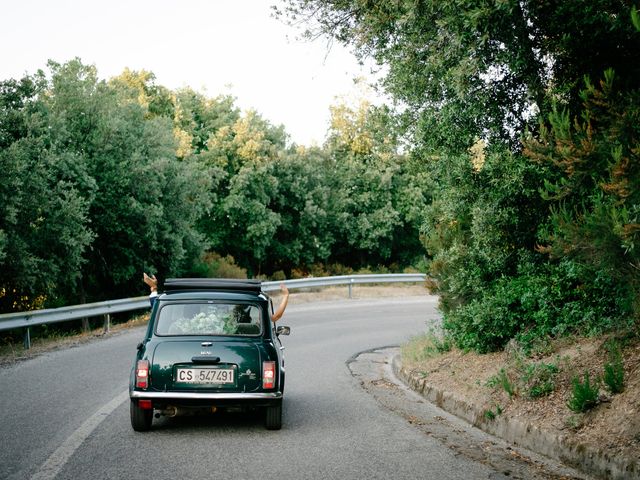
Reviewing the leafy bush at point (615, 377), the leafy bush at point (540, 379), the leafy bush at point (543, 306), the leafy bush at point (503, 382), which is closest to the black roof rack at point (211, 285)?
the leafy bush at point (503, 382)

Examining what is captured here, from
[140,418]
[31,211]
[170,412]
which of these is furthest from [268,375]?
[31,211]

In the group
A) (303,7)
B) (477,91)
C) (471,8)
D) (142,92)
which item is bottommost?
(477,91)

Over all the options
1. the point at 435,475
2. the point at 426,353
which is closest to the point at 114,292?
Result: the point at 426,353

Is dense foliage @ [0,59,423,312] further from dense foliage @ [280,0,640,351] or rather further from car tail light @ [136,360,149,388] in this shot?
car tail light @ [136,360,149,388]

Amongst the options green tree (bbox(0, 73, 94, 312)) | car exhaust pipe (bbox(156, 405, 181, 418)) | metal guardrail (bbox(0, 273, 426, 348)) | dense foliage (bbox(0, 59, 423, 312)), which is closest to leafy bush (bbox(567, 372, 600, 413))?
car exhaust pipe (bbox(156, 405, 181, 418))

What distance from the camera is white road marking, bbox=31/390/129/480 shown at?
5.94m

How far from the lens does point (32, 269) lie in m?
19.7

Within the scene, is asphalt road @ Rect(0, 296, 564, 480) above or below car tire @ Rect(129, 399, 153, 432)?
below

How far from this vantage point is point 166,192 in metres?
28.8

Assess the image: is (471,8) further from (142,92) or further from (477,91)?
(142,92)

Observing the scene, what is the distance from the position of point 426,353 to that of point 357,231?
122 feet

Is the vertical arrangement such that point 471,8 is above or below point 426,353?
above

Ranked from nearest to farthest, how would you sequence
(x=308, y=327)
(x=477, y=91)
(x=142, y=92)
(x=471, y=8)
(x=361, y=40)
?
1. (x=471, y=8)
2. (x=477, y=91)
3. (x=361, y=40)
4. (x=308, y=327)
5. (x=142, y=92)

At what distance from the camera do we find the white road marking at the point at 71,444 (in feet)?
19.5
